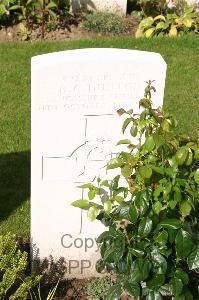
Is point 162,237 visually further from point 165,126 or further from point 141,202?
point 165,126

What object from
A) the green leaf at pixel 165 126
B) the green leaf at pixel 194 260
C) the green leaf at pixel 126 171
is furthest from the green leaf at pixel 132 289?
the green leaf at pixel 165 126

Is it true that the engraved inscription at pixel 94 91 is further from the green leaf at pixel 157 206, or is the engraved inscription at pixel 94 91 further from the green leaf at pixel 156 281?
the green leaf at pixel 156 281

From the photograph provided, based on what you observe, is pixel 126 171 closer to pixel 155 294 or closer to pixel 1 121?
pixel 155 294

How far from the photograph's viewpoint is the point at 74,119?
126 inches

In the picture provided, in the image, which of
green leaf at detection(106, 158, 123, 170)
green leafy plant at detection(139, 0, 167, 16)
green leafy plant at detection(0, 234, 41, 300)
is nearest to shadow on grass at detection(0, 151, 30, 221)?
green leafy plant at detection(0, 234, 41, 300)

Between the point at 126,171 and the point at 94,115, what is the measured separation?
53 centimetres

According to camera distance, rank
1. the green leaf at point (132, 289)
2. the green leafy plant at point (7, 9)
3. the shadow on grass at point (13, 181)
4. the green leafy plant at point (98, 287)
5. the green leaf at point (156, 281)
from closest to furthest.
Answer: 1. the green leaf at point (156, 281)
2. the green leaf at point (132, 289)
3. the green leafy plant at point (98, 287)
4. the shadow on grass at point (13, 181)
5. the green leafy plant at point (7, 9)

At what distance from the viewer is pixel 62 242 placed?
3.58m

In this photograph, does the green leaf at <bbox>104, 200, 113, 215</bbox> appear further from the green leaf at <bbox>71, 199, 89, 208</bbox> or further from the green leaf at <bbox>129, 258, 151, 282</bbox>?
the green leaf at <bbox>129, 258, 151, 282</bbox>

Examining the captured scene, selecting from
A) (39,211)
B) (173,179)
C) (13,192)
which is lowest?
(13,192)

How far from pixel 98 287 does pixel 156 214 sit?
94 cm

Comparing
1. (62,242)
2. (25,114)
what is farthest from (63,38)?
(62,242)

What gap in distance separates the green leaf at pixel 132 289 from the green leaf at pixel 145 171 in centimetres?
57

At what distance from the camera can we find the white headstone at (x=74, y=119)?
3.09 metres
